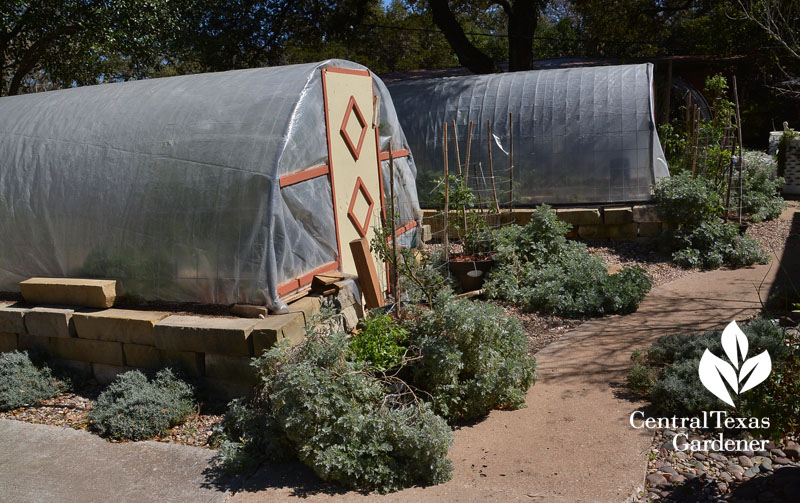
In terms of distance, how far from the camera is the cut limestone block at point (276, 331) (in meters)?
5.16

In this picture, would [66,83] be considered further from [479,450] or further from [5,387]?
[479,450]

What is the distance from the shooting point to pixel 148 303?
6102 millimetres

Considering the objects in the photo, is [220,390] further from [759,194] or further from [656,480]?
[759,194]

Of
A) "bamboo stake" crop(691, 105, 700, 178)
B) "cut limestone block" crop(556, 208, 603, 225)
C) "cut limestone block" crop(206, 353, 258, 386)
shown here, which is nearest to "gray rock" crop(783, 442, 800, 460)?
"cut limestone block" crop(206, 353, 258, 386)

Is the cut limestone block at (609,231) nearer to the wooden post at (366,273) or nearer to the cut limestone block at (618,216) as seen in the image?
the cut limestone block at (618,216)

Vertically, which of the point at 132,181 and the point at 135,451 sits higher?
the point at 132,181

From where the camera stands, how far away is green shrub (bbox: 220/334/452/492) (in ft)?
13.6

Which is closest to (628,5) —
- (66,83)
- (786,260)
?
(786,260)

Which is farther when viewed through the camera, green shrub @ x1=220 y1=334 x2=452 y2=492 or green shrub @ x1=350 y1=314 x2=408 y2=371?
green shrub @ x1=350 y1=314 x2=408 y2=371

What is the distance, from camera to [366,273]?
249 inches

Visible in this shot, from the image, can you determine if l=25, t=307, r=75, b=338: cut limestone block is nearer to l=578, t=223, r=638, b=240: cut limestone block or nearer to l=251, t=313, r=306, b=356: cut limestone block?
l=251, t=313, r=306, b=356: cut limestone block

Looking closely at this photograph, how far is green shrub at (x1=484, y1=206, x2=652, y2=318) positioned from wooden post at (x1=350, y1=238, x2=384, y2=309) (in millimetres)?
1863

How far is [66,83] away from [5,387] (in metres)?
10.1

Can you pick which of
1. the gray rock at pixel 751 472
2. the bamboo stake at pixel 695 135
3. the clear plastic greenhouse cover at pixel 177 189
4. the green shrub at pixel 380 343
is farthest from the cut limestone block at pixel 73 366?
the bamboo stake at pixel 695 135
